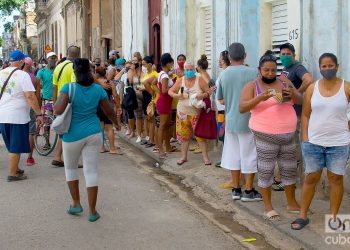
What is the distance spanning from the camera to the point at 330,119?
17.9 feet

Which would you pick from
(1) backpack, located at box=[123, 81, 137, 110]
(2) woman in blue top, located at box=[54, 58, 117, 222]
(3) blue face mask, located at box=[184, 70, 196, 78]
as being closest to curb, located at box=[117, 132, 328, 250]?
(3) blue face mask, located at box=[184, 70, 196, 78]

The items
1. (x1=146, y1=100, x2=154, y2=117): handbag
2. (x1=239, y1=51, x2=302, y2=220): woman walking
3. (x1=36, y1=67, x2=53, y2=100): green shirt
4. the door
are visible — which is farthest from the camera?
the door

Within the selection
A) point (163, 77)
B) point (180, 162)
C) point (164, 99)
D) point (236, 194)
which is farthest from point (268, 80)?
point (164, 99)

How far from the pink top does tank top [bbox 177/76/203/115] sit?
3110mm

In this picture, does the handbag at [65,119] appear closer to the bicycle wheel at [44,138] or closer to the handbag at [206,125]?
the handbag at [206,125]

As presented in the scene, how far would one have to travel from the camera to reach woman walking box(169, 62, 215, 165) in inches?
361

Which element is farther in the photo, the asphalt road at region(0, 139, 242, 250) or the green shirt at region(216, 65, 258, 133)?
the green shirt at region(216, 65, 258, 133)

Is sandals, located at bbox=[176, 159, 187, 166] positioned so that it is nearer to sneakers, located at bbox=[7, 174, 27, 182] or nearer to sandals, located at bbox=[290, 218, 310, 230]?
sneakers, located at bbox=[7, 174, 27, 182]

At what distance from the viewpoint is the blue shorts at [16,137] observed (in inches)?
334

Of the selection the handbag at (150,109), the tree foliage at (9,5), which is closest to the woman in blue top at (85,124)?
the handbag at (150,109)

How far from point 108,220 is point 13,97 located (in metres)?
3.13

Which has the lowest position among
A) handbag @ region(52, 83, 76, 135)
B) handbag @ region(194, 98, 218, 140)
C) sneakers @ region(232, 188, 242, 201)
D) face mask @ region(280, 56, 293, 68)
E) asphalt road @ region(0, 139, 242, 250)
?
asphalt road @ region(0, 139, 242, 250)

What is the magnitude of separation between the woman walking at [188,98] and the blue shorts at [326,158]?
3502mm

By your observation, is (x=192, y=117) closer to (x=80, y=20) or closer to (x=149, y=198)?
(x=149, y=198)
